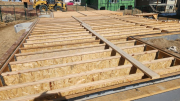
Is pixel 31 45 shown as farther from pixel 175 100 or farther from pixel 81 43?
pixel 175 100

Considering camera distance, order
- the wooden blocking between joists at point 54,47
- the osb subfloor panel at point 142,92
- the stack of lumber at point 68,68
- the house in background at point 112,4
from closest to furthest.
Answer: the osb subfloor panel at point 142,92 → the stack of lumber at point 68,68 → the wooden blocking between joists at point 54,47 → the house in background at point 112,4

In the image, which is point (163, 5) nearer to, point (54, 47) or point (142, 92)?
point (54, 47)

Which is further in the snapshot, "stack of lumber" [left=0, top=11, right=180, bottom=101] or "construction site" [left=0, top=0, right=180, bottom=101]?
"stack of lumber" [left=0, top=11, right=180, bottom=101]

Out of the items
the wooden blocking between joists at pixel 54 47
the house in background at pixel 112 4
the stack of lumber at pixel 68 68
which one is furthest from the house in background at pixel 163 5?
the stack of lumber at pixel 68 68

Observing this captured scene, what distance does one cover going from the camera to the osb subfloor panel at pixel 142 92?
2104 millimetres

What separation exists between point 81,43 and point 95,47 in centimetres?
56

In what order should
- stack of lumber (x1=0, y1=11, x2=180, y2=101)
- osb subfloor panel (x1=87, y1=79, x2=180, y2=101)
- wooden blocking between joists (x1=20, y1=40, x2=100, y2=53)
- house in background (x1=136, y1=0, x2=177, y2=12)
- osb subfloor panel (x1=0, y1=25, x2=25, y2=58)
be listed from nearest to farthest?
osb subfloor panel (x1=87, y1=79, x2=180, y2=101), stack of lumber (x1=0, y1=11, x2=180, y2=101), wooden blocking between joists (x1=20, y1=40, x2=100, y2=53), osb subfloor panel (x1=0, y1=25, x2=25, y2=58), house in background (x1=136, y1=0, x2=177, y2=12)

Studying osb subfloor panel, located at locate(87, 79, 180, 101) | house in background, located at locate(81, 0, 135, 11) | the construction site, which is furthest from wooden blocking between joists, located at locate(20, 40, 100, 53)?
house in background, located at locate(81, 0, 135, 11)

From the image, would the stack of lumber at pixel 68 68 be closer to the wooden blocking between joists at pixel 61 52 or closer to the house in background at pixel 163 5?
the wooden blocking between joists at pixel 61 52

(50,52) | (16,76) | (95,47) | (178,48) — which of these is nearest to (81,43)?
(95,47)

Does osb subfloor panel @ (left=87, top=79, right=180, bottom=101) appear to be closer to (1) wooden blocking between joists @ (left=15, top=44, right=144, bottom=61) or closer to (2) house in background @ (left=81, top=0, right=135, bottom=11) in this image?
(1) wooden blocking between joists @ (left=15, top=44, right=144, bottom=61)

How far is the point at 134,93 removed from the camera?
220 centimetres

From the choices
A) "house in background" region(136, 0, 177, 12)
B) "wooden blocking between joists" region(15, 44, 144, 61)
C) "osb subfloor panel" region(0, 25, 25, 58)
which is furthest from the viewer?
"house in background" region(136, 0, 177, 12)

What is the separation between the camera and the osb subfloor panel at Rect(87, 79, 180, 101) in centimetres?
210
